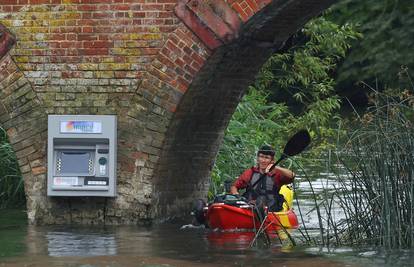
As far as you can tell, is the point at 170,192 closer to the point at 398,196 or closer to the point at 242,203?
the point at 242,203

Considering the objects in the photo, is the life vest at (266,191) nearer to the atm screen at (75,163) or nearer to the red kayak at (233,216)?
the red kayak at (233,216)

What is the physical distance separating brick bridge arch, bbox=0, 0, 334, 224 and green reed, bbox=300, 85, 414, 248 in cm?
270

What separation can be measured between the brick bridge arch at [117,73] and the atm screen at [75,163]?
0.89 feet

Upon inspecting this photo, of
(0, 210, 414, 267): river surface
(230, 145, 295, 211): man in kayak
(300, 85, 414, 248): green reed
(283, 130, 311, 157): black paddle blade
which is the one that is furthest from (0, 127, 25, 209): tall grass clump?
(300, 85, 414, 248): green reed

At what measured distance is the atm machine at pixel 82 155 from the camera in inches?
720

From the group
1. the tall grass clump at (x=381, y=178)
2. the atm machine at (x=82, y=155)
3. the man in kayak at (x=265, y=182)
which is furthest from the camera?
the man in kayak at (x=265, y=182)

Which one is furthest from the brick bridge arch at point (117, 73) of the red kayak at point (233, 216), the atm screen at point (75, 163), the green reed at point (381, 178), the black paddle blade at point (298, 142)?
the green reed at point (381, 178)

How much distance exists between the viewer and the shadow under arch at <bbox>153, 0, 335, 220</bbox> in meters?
18.4

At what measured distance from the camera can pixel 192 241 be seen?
1742 centimetres

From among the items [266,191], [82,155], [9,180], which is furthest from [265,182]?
[9,180]

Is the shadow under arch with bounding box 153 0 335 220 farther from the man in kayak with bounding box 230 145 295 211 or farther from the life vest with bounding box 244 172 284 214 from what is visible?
the life vest with bounding box 244 172 284 214

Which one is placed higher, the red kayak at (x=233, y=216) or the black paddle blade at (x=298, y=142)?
the black paddle blade at (x=298, y=142)

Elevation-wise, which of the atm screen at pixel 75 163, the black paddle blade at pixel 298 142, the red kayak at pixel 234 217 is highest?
the black paddle blade at pixel 298 142

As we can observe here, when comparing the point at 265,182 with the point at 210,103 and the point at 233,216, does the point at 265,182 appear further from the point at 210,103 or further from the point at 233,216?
the point at 210,103
